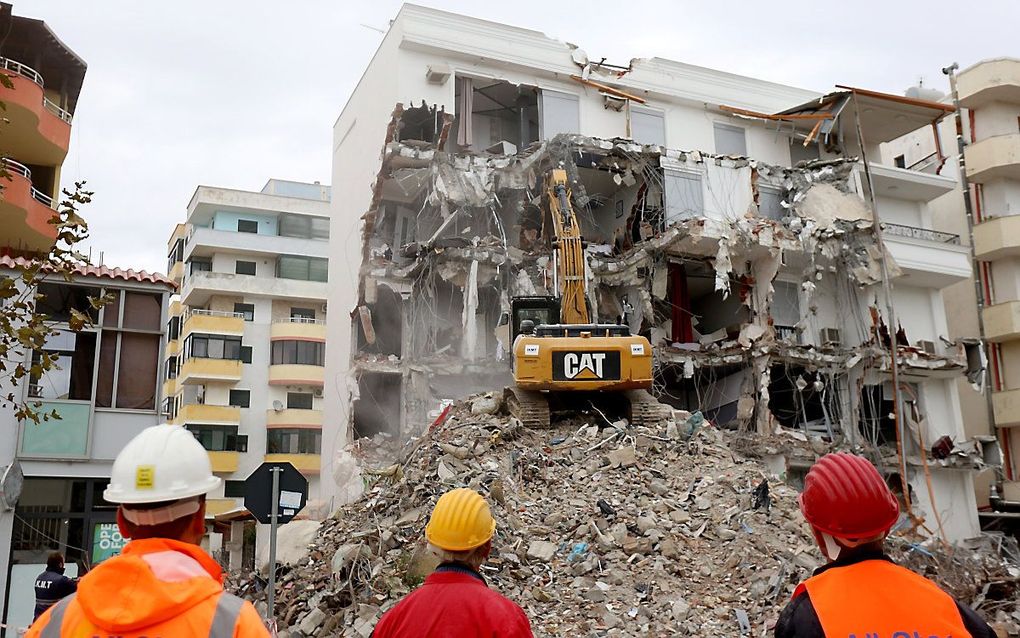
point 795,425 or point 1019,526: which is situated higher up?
point 795,425

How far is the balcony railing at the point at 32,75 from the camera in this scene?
15.9 metres

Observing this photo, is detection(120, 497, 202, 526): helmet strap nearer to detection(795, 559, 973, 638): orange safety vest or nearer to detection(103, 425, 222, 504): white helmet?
detection(103, 425, 222, 504): white helmet

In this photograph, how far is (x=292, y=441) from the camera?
40594 millimetres

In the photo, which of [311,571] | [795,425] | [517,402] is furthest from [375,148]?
[311,571]

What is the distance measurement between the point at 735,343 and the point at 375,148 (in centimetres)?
1238

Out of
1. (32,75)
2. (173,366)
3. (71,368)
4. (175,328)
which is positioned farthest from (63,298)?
(175,328)

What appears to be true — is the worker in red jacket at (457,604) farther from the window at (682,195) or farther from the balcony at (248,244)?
the balcony at (248,244)

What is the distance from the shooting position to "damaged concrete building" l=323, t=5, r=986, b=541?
25172 millimetres

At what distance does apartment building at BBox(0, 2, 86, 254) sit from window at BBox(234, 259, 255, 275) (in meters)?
23.2

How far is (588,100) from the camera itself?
28.2m

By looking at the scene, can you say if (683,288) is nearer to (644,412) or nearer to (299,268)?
(644,412)

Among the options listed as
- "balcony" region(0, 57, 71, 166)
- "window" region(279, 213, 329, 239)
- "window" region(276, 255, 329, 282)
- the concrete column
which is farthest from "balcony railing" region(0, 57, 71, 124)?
"window" region(279, 213, 329, 239)

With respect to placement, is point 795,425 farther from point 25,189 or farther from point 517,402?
point 25,189

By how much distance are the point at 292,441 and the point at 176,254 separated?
43.6 ft
